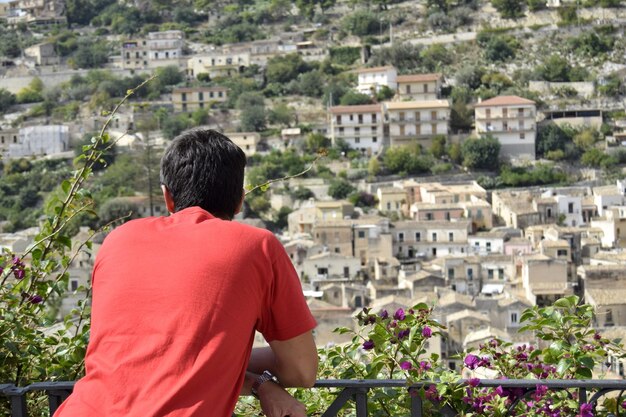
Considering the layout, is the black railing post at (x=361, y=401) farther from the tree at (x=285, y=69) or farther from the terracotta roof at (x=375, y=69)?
the tree at (x=285, y=69)

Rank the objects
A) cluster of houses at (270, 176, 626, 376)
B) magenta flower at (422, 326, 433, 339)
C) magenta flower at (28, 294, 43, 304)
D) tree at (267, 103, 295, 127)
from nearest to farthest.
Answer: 1. magenta flower at (422, 326, 433, 339)
2. magenta flower at (28, 294, 43, 304)
3. cluster of houses at (270, 176, 626, 376)
4. tree at (267, 103, 295, 127)

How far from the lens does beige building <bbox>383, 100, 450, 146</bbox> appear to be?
32.5m

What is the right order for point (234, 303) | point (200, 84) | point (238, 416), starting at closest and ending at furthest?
point (234, 303)
point (238, 416)
point (200, 84)

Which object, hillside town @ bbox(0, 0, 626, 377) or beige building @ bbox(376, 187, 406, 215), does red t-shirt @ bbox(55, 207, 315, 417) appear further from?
Answer: beige building @ bbox(376, 187, 406, 215)

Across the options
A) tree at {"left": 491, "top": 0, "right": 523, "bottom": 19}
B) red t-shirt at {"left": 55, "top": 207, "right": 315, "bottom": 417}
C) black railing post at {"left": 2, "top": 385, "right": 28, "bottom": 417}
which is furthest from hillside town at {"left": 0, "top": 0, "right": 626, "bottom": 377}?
red t-shirt at {"left": 55, "top": 207, "right": 315, "bottom": 417}

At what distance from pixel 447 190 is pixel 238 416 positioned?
25.0 m

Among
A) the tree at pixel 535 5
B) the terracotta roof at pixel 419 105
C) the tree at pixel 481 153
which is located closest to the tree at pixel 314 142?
the terracotta roof at pixel 419 105

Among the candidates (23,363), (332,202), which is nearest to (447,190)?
(332,202)

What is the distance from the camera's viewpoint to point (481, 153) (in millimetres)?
30453

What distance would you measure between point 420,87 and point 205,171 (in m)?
33.2

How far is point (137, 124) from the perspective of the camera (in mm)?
33688

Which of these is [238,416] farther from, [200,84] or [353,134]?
[200,84]

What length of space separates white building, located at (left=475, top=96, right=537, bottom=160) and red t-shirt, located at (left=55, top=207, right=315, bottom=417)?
3013cm

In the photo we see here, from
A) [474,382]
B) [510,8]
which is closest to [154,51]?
[510,8]
